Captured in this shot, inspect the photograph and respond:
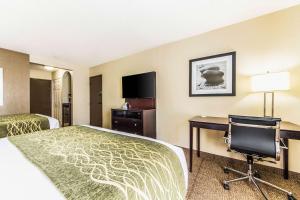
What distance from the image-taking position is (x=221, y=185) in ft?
6.16

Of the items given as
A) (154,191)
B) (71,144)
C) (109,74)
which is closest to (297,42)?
(154,191)

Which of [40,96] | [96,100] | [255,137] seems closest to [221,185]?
[255,137]

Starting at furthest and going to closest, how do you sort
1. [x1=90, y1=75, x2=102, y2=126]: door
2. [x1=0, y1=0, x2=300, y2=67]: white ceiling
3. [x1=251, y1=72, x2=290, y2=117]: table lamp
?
[x1=90, y1=75, x2=102, y2=126]: door → [x1=0, y1=0, x2=300, y2=67]: white ceiling → [x1=251, y1=72, x2=290, y2=117]: table lamp

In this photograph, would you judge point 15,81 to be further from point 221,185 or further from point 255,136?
point 255,136

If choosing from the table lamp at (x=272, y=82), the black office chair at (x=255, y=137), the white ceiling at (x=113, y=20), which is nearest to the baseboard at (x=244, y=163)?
the black office chair at (x=255, y=137)

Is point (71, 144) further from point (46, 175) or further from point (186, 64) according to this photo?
point (186, 64)

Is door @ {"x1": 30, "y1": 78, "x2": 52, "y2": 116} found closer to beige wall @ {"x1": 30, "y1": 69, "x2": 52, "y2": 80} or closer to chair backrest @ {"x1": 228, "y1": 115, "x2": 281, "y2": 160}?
beige wall @ {"x1": 30, "y1": 69, "x2": 52, "y2": 80}

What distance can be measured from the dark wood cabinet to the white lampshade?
2.02 metres

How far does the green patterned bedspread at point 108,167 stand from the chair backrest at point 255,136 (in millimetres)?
943

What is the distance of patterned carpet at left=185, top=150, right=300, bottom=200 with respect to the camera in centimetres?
169

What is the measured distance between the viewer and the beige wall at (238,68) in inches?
82.0

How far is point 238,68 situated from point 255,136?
1232 millimetres

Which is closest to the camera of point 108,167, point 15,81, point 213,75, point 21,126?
point 108,167

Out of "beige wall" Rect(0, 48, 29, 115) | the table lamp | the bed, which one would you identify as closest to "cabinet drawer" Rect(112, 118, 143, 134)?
the bed
